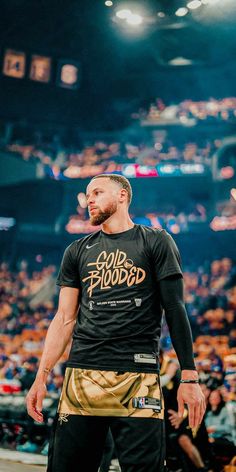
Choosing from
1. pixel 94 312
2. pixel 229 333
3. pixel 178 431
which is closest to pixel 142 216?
pixel 229 333

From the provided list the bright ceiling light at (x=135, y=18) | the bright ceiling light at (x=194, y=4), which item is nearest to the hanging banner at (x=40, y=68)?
the bright ceiling light at (x=135, y=18)

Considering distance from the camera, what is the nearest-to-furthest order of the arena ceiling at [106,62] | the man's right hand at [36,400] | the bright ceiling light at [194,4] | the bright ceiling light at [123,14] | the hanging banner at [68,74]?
the man's right hand at [36,400] → the bright ceiling light at [194,4] → the bright ceiling light at [123,14] → the arena ceiling at [106,62] → the hanging banner at [68,74]

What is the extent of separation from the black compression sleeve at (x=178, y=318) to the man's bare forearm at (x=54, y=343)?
1.66 ft

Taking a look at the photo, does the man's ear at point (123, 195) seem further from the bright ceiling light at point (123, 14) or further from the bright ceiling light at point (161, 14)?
the bright ceiling light at point (161, 14)

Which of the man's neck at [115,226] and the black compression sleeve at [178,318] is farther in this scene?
the man's neck at [115,226]

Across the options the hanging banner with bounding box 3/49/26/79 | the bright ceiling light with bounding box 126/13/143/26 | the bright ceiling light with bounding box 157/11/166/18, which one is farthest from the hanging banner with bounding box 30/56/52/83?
the bright ceiling light with bounding box 157/11/166/18

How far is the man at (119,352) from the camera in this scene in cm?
195

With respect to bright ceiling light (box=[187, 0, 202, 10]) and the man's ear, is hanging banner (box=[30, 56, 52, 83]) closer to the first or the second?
bright ceiling light (box=[187, 0, 202, 10])

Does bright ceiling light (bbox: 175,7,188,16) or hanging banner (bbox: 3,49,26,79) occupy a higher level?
hanging banner (bbox: 3,49,26,79)

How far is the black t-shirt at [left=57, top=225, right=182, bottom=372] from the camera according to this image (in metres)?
2.03

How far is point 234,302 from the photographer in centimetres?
1429

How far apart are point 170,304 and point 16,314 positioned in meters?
14.9

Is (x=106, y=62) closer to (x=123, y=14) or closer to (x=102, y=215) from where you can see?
(x=123, y=14)

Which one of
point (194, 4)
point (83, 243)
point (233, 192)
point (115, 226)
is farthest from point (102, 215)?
point (233, 192)
